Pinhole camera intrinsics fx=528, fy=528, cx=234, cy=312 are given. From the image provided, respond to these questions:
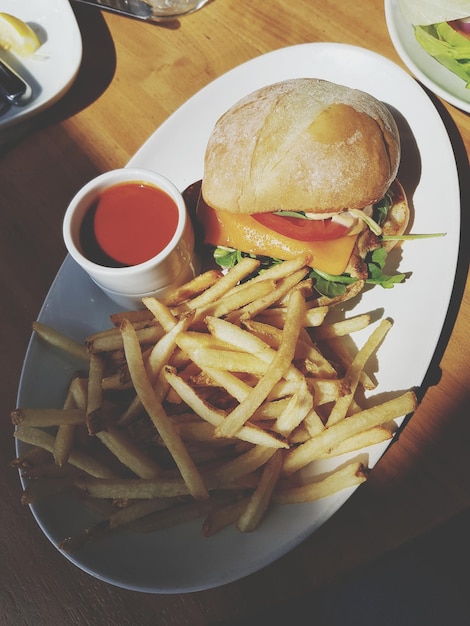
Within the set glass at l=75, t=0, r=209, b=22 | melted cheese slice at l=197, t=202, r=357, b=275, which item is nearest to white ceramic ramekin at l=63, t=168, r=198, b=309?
melted cheese slice at l=197, t=202, r=357, b=275

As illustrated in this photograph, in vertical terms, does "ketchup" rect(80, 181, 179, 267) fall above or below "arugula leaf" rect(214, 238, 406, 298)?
above

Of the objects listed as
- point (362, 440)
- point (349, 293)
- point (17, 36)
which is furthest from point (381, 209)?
point (17, 36)

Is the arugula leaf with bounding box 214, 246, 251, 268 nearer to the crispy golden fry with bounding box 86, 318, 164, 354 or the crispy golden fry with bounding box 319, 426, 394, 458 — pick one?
the crispy golden fry with bounding box 86, 318, 164, 354

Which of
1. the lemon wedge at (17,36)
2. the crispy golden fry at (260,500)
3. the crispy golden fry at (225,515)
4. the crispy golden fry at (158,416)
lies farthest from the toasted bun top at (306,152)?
the lemon wedge at (17,36)

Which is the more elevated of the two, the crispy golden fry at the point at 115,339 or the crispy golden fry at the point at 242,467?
the crispy golden fry at the point at 115,339

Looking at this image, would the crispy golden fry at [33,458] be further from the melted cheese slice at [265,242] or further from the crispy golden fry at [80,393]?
the melted cheese slice at [265,242]
